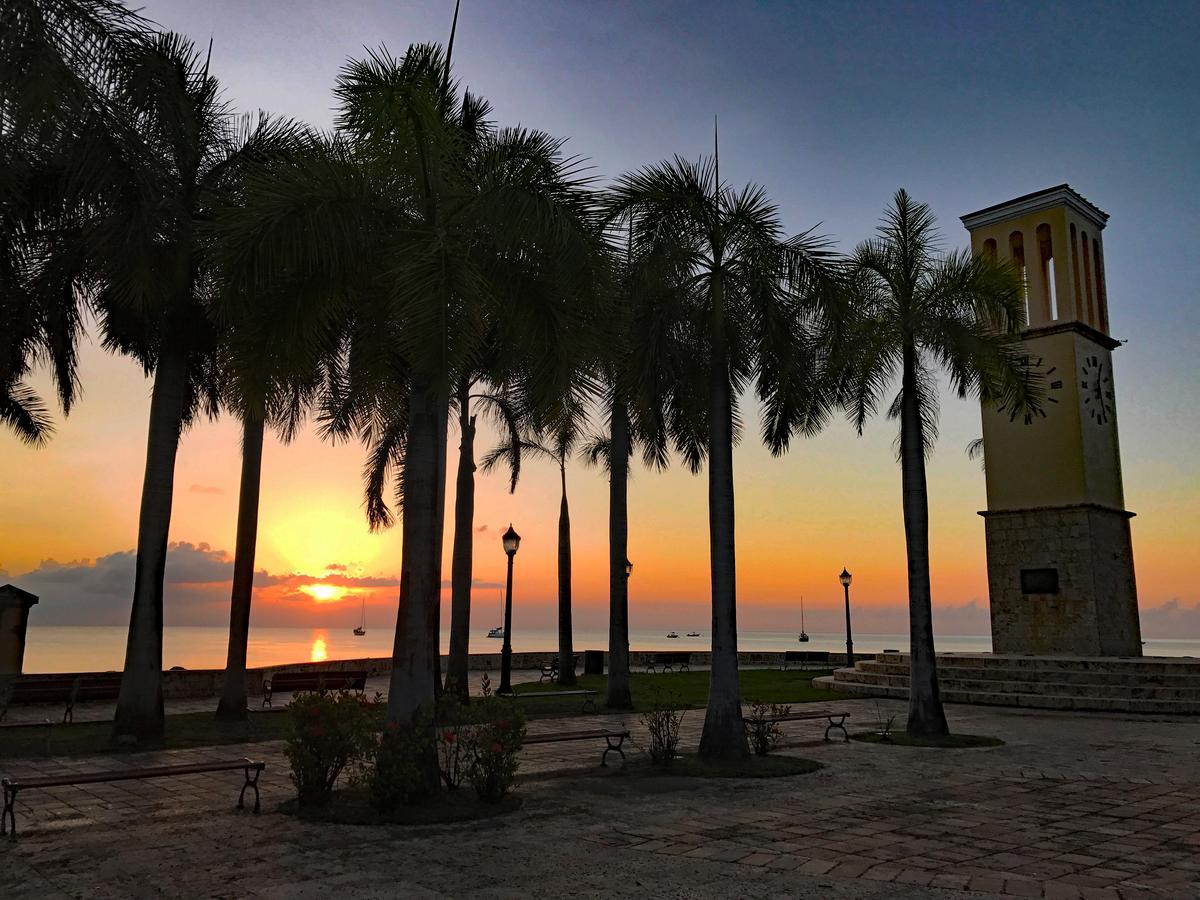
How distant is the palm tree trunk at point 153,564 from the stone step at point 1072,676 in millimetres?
19125

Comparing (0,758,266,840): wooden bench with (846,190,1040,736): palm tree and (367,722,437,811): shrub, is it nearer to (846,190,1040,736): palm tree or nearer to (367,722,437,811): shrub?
(367,722,437,811): shrub

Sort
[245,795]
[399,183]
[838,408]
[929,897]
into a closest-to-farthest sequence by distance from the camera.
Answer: [929,897]
[245,795]
[399,183]
[838,408]

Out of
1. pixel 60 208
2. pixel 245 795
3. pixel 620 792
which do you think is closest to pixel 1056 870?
pixel 620 792

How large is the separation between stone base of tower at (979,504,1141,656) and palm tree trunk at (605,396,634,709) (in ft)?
34.5

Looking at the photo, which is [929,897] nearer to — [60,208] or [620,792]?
[620,792]

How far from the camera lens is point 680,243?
13.7 m

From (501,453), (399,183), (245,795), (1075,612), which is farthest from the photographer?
(501,453)

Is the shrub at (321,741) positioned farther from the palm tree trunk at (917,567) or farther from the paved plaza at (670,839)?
the palm tree trunk at (917,567)

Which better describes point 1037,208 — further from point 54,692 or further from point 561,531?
point 54,692

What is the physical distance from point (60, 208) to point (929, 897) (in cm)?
1523

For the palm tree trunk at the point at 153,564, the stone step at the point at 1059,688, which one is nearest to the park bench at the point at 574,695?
the palm tree trunk at the point at 153,564

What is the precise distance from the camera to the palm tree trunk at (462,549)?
20.7 meters

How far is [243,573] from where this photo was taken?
57.7 ft

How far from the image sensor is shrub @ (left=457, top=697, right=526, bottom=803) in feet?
31.9
